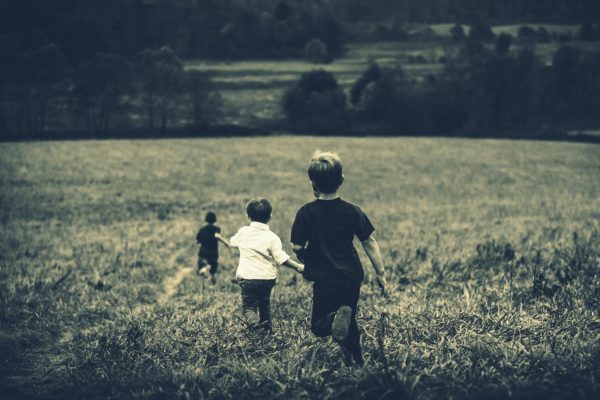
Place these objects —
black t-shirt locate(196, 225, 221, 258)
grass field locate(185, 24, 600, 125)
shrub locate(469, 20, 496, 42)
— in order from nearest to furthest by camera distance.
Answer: black t-shirt locate(196, 225, 221, 258) < grass field locate(185, 24, 600, 125) < shrub locate(469, 20, 496, 42)

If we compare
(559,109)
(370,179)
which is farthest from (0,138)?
(559,109)

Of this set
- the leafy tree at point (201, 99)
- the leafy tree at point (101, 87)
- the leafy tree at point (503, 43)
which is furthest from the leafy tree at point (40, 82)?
the leafy tree at point (503, 43)

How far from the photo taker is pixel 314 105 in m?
59.2

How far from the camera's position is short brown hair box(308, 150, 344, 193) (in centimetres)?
386

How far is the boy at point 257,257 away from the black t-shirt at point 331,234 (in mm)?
939

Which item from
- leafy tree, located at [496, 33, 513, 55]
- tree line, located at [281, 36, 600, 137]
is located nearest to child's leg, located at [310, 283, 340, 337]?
tree line, located at [281, 36, 600, 137]

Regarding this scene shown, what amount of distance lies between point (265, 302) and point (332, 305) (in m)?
1.35

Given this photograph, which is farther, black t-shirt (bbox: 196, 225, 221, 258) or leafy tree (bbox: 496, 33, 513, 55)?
leafy tree (bbox: 496, 33, 513, 55)

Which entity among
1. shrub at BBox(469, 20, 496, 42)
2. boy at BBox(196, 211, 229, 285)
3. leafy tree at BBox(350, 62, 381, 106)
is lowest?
boy at BBox(196, 211, 229, 285)

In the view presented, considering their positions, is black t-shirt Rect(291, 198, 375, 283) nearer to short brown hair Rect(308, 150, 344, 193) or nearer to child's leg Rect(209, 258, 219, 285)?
short brown hair Rect(308, 150, 344, 193)

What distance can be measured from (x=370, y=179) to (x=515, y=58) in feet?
131

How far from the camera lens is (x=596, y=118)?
52.7 m

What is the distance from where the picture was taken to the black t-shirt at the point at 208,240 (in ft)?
30.2

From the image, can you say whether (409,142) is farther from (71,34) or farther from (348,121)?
(71,34)
